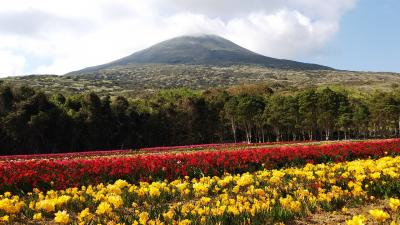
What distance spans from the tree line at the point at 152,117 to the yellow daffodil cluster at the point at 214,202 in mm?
46763

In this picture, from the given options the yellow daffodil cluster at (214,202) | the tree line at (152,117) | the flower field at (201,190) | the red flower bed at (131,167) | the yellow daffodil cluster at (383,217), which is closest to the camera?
the yellow daffodil cluster at (383,217)

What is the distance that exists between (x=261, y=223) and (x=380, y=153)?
1749 cm

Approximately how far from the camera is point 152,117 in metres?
70.8

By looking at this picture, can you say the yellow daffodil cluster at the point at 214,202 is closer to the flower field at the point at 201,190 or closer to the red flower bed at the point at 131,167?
the flower field at the point at 201,190

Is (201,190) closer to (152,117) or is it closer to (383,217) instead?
(383,217)

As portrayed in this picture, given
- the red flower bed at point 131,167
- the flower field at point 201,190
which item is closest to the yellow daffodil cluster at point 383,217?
the flower field at point 201,190

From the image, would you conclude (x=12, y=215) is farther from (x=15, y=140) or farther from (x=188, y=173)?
(x=15, y=140)

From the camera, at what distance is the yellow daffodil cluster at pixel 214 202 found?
7.31 meters

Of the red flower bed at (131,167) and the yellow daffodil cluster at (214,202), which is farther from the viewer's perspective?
the red flower bed at (131,167)

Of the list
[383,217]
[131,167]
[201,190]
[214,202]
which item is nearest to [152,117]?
[131,167]

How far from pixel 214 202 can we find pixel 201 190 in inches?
29.3

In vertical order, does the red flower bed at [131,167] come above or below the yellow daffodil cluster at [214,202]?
below

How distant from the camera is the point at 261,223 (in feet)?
23.4

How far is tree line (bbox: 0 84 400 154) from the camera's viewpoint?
54.4 meters
